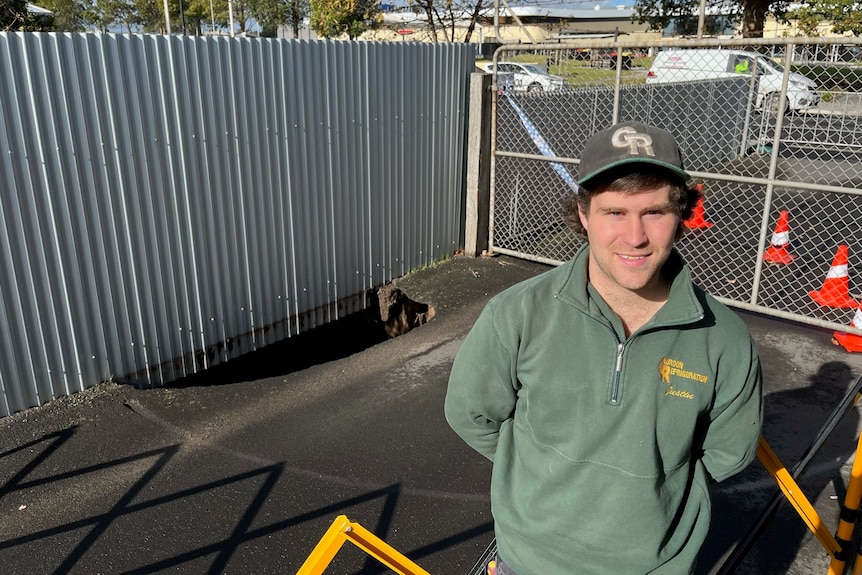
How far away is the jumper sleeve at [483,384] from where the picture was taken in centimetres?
176

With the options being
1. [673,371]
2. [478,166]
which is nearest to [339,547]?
[673,371]

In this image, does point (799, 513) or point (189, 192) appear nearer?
point (799, 513)

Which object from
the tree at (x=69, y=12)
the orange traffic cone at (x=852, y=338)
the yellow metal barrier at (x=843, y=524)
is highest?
the tree at (x=69, y=12)

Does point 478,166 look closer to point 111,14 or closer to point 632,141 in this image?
point 632,141

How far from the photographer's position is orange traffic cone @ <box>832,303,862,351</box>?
18.0 feet

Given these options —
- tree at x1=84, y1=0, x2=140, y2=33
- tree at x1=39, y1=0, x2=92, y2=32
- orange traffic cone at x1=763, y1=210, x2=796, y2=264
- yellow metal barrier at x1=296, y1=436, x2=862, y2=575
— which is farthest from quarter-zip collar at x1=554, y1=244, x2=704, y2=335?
tree at x1=84, y1=0, x2=140, y2=33

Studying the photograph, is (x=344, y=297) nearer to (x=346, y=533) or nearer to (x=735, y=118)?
(x=346, y=533)

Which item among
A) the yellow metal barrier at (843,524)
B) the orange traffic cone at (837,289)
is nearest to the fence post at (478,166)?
the orange traffic cone at (837,289)

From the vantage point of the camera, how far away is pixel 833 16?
24.3 m

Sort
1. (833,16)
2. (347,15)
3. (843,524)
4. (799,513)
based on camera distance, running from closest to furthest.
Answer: (799,513)
(843,524)
(347,15)
(833,16)

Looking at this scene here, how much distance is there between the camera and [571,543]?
1764mm

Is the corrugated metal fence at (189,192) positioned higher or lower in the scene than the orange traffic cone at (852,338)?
higher

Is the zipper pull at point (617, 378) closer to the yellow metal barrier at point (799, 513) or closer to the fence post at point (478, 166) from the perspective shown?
the yellow metal barrier at point (799, 513)

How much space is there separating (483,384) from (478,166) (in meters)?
5.86
